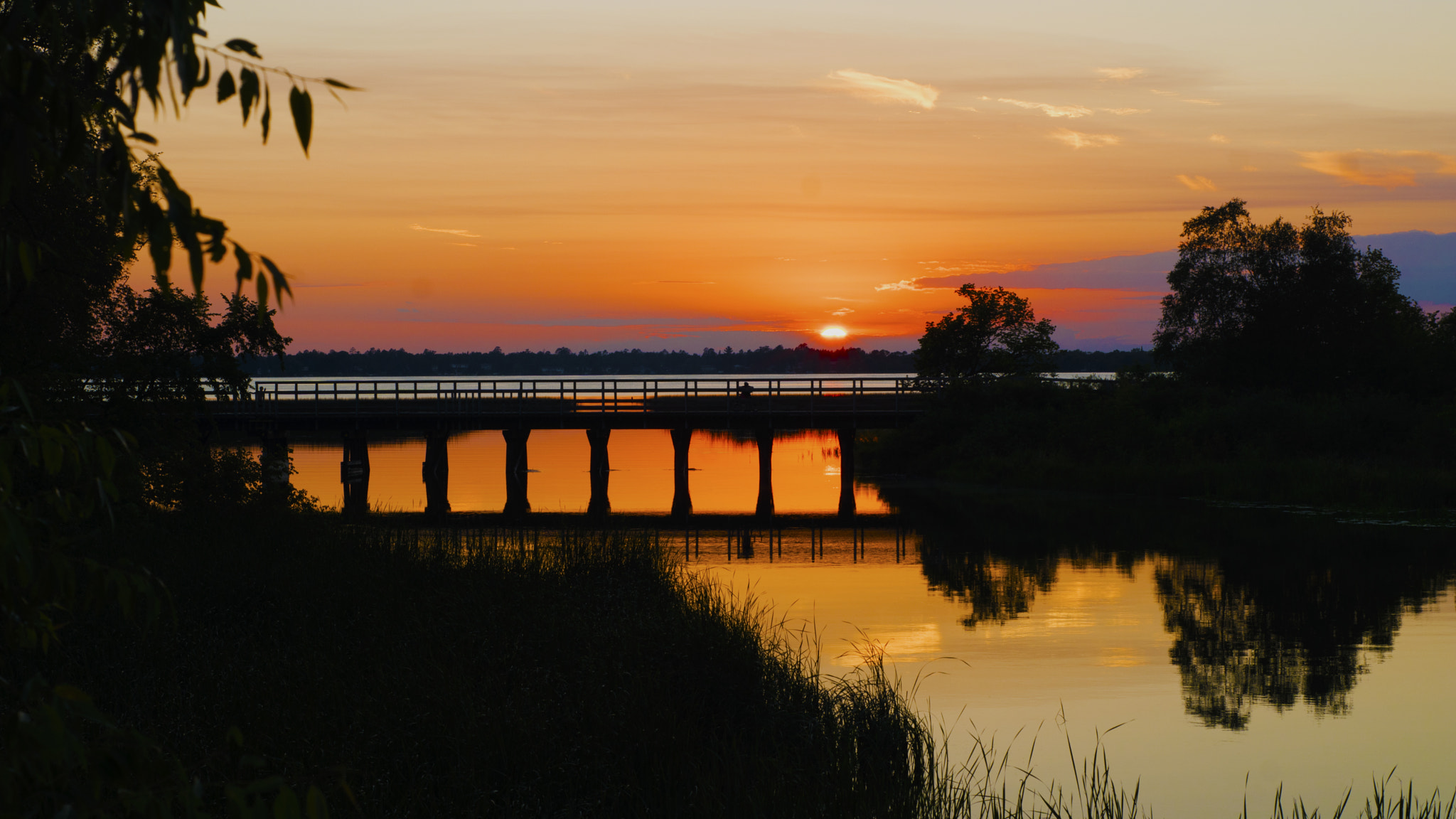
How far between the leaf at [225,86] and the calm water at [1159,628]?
10.8 metres

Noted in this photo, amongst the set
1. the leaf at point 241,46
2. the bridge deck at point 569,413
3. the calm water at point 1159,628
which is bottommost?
the calm water at point 1159,628

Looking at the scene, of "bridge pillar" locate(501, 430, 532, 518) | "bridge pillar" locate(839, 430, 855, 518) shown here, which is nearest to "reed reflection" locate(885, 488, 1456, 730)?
"bridge pillar" locate(839, 430, 855, 518)

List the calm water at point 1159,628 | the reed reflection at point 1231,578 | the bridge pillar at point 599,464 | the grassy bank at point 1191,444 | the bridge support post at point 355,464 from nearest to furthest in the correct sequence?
the calm water at point 1159,628
the reed reflection at point 1231,578
the grassy bank at point 1191,444
the bridge pillar at point 599,464
the bridge support post at point 355,464

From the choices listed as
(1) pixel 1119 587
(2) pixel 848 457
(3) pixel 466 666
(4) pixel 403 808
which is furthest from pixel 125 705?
(2) pixel 848 457

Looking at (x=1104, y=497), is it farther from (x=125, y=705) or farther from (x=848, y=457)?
(x=125, y=705)

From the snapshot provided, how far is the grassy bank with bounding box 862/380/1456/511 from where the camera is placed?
37.4 metres

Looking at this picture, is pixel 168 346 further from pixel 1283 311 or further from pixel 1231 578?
pixel 1283 311

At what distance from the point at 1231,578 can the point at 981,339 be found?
39151 mm

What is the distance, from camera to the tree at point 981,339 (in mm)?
62594

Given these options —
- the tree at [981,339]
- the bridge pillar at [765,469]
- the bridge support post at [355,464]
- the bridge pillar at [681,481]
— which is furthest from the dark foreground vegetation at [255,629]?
the tree at [981,339]

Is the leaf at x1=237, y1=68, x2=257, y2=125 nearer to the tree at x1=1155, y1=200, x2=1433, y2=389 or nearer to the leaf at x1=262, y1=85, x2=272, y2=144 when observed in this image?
the leaf at x1=262, y1=85, x2=272, y2=144

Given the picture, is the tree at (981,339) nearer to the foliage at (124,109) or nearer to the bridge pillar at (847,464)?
the bridge pillar at (847,464)

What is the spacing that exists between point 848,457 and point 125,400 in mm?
33110

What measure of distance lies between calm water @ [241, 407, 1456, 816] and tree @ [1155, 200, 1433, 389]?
22.1 metres
